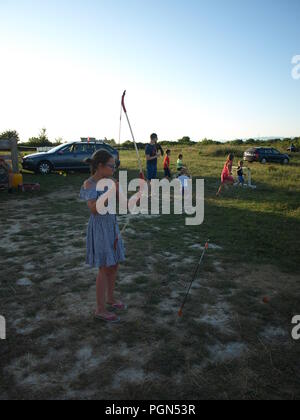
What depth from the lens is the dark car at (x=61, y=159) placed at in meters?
16.4

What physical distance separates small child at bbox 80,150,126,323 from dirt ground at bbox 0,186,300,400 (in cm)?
40

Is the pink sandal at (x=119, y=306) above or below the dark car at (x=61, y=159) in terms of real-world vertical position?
Answer: below

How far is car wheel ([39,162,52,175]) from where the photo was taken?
54.2 feet

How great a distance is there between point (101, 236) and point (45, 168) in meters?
14.0

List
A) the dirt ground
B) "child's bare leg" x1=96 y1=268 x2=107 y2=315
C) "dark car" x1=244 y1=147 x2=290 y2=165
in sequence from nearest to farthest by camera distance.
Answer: the dirt ground → "child's bare leg" x1=96 y1=268 x2=107 y2=315 → "dark car" x1=244 y1=147 x2=290 y2=165

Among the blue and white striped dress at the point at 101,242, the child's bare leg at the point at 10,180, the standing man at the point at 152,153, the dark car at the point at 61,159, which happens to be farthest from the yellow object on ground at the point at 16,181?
the blue and white striped dress at the point at 101,242

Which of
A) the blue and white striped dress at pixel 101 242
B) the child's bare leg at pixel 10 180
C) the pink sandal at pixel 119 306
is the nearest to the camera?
the blue and white striped dress at pixel 101 242

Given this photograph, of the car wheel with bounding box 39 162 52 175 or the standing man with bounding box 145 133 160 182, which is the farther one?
the car wheel with bounding box 39 162 52 175

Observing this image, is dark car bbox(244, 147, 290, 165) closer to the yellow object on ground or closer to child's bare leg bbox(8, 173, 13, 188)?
the yellow object on ground

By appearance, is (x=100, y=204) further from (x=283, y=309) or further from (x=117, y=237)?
(x=283, y=309)

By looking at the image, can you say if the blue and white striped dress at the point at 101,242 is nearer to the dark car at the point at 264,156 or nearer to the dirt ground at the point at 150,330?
the dirt ground at the point at 150,330

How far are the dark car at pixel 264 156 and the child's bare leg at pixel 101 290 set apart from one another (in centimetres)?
2649

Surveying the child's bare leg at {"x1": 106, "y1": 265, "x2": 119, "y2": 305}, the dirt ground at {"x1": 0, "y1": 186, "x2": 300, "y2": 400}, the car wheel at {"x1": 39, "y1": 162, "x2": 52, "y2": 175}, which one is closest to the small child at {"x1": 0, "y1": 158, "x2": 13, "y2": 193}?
the car wheel at {"x1": 39, "y1": 162, "x2": 52, "y2": 175}

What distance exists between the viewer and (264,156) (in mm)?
28250
